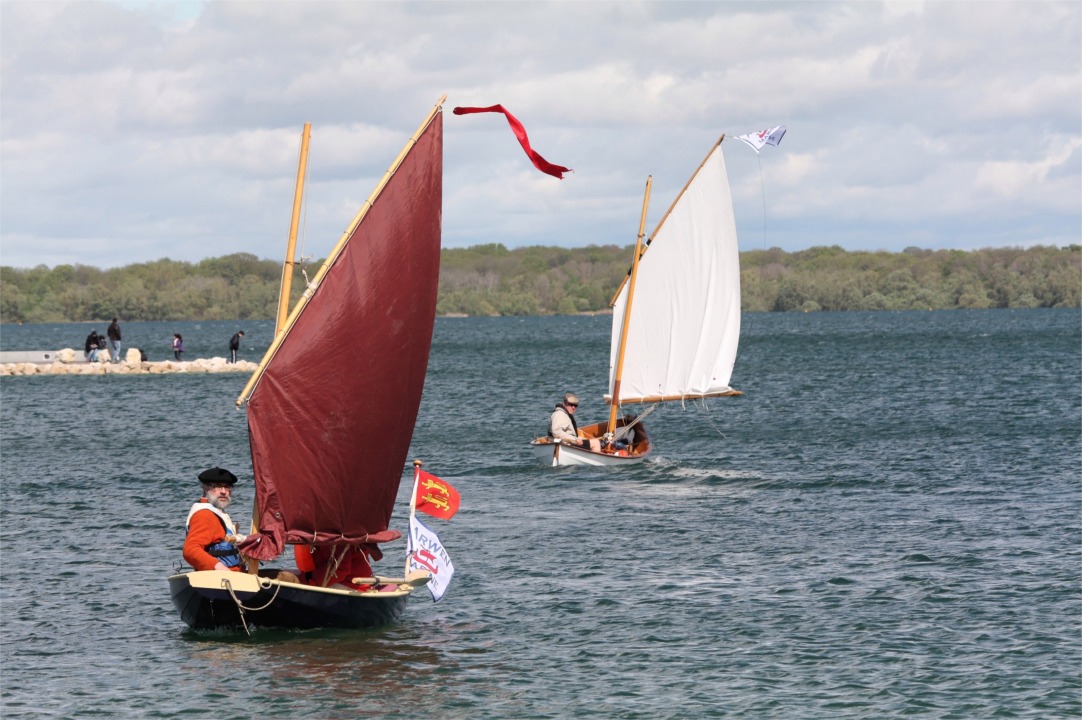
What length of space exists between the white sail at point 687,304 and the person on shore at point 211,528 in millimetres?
21649

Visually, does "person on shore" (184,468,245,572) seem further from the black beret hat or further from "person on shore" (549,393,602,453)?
"person on shore" (549,393,602,453)

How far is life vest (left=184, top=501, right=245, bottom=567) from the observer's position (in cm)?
1914

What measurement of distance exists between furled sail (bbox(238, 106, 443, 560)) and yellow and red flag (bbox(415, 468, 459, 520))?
672mm

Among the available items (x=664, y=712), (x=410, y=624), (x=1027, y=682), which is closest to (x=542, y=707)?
(x=664, y=712)

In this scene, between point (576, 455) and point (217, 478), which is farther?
point (576, 455)

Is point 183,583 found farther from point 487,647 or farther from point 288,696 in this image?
point 487,647

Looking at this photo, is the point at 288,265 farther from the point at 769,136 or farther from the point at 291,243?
the point at 769,136

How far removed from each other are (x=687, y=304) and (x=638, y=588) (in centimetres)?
Answer: 1836

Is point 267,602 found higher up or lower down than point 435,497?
lower down

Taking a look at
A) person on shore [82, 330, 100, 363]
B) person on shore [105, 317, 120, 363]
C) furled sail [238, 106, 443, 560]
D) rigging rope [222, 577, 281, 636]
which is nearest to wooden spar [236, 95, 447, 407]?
furled sail [238, 106, 443, 560]

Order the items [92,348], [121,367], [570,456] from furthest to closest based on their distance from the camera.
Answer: [92,348] < [121,367] < [570,456]

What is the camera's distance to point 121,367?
85.7m

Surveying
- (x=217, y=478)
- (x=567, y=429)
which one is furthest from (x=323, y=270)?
(x=567, y=429)

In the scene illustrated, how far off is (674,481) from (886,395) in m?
33.2
